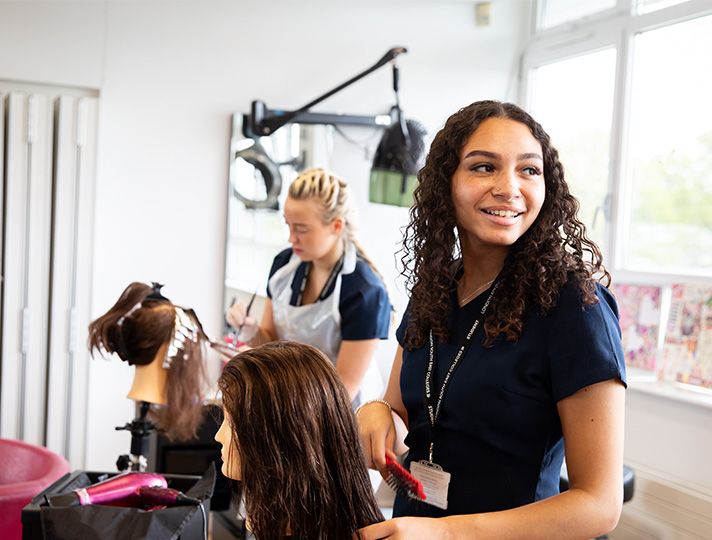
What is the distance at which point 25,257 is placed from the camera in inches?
126

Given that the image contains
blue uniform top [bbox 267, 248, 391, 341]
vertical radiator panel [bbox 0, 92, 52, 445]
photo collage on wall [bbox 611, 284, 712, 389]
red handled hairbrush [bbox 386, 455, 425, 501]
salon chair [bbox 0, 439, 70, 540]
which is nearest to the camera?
red handled hairbrush [bbox 386, 455, 425, 501]

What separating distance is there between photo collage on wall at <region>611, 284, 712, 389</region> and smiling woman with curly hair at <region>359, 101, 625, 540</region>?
2.10 meters

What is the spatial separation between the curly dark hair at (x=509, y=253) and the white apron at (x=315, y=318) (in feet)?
3.45

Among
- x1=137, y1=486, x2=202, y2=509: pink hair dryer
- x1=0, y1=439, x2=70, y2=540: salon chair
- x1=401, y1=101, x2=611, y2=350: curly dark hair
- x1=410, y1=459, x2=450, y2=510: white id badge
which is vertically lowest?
x1=0, y1=439, x2=70, y2=540: salon chair

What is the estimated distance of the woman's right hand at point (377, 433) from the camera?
48.5 inches

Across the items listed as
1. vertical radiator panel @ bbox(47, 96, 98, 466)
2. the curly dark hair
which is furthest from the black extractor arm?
the curly dark hair

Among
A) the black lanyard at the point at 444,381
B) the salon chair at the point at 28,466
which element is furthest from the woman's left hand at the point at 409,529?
the salon chair at the point at 28,466

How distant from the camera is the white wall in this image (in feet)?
10.7

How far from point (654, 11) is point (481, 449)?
278cm

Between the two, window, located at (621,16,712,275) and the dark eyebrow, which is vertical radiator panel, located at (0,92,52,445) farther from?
window, located at (621,16,712,275)

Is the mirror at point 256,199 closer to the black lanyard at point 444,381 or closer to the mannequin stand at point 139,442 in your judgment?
the mannequin stand at point 139,442

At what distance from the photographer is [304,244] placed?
2.39 meters

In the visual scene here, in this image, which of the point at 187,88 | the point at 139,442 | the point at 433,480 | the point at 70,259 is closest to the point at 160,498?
the point at 139,442

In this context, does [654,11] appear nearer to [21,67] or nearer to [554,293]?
[554,293]
